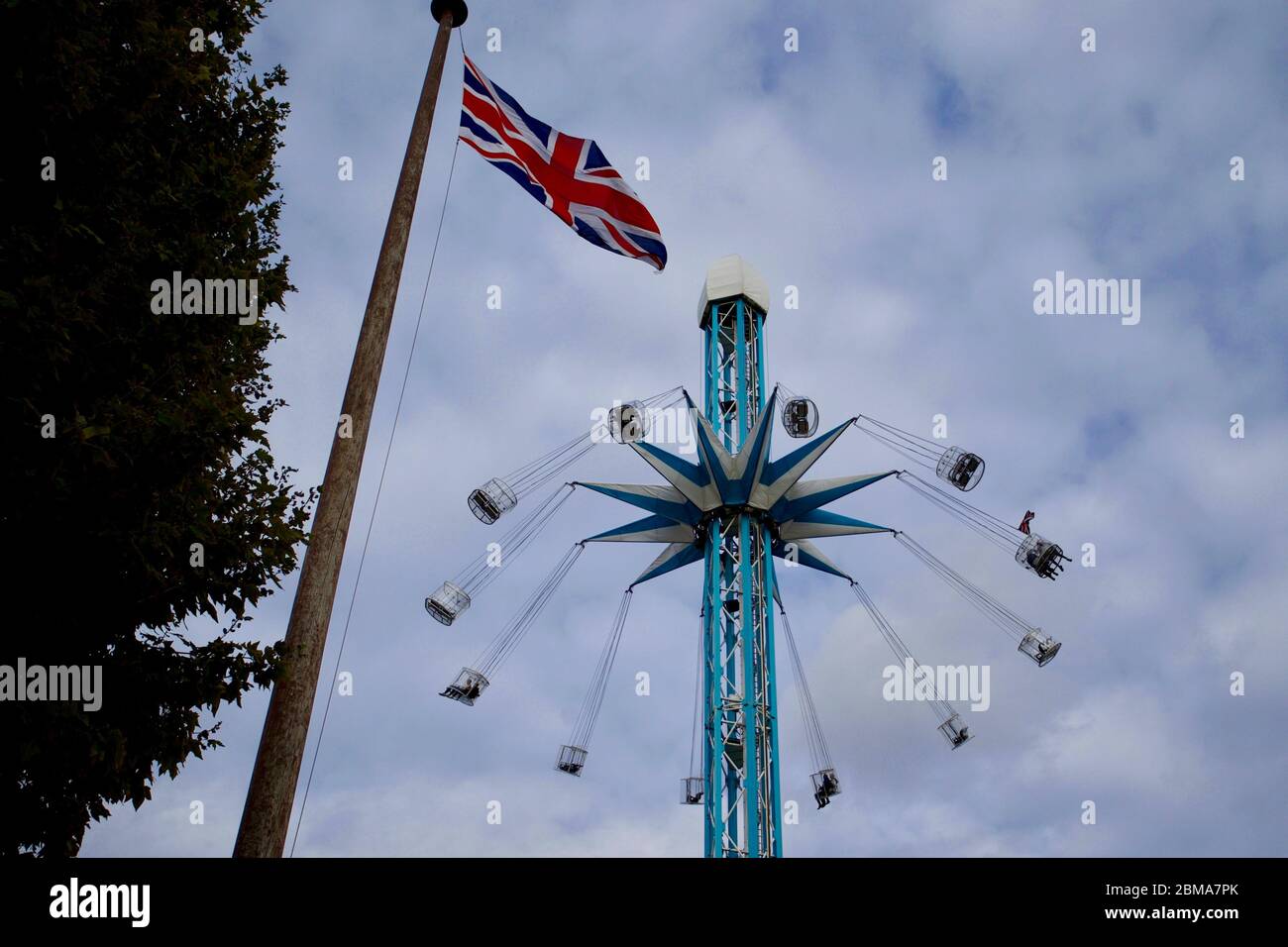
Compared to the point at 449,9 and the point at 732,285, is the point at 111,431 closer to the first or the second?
the point at 449,9

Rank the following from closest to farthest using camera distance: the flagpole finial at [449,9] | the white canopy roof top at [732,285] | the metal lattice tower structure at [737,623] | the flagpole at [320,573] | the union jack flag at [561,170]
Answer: the flagpole at [320,573]
the flagpole finial at [449,9]
the union jack flag at [561,170]
the metal lattice tower structure at [737,623]
the white canopy roof top at [732,285]

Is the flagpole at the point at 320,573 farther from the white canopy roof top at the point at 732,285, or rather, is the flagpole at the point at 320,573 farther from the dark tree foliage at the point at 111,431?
the white canopy roof top at the point at 732,285

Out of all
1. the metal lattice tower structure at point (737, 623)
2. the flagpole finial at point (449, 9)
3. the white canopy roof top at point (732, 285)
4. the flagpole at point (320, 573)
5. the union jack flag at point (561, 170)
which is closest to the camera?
the flagpole at point (320, 573)

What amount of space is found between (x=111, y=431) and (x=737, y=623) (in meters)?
19.7

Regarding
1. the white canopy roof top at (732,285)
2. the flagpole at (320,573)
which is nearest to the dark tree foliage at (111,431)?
the flagpole at (320,573)

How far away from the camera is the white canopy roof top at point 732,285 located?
30.7 metres

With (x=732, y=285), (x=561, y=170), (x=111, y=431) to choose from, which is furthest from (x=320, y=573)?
(x=732, y=285)

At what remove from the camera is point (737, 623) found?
2583 cm

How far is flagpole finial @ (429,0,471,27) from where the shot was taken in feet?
37.4

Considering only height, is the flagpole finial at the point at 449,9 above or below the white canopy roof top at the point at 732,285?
below

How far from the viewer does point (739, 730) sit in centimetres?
2430

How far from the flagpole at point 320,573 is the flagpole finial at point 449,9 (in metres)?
1.97

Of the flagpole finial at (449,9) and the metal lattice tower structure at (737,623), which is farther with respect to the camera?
the metal lattice tower structure at (737,623)
